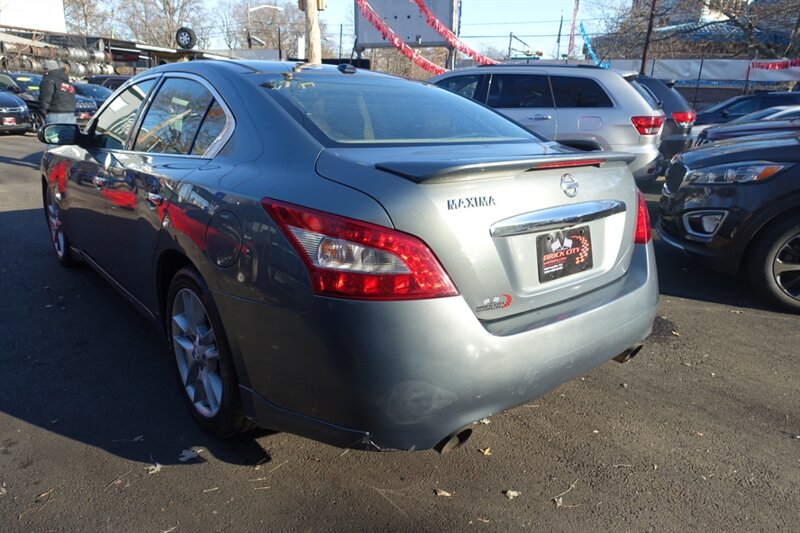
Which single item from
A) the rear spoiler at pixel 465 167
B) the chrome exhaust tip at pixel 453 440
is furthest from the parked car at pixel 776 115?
A: the chrome exhaust tip at pixel 453 440

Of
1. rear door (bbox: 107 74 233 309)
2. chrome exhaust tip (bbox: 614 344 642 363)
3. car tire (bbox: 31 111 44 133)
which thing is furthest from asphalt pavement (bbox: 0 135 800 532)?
car tire (bbox: 31 111 44 133)

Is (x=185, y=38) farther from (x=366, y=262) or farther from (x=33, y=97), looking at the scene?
(x=366, y=262)

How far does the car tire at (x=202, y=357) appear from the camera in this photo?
2.38 m

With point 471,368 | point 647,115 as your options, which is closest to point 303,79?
point 471,368

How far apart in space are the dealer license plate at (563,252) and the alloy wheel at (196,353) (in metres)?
1.39

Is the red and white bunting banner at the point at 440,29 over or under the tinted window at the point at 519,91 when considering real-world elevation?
over

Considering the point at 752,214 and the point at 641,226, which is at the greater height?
the point at 641,226

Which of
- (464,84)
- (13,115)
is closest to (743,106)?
(464,84)

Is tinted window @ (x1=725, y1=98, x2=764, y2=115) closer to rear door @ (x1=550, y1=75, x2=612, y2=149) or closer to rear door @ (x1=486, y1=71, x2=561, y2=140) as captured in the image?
rear door @ (x1=550, y1=75, x2=612, y2=149)

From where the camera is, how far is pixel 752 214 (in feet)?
13.8

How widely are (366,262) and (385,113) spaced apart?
120 centimetres

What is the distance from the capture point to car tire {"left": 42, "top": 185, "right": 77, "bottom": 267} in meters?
4.79

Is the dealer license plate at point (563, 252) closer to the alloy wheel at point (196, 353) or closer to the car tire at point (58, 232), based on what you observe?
the alloy wheel at point (196, 353)

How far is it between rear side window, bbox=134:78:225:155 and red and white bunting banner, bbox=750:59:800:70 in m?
28.1
